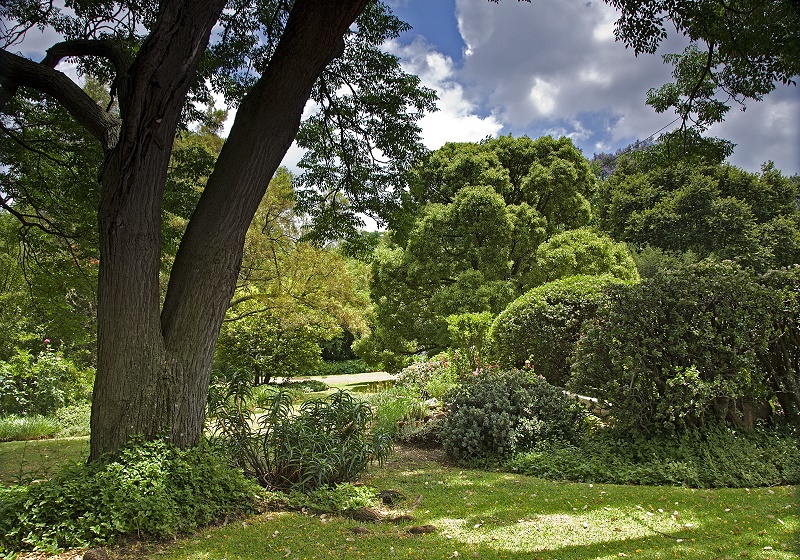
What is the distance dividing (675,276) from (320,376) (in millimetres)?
19496

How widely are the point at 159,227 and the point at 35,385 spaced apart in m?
7.39

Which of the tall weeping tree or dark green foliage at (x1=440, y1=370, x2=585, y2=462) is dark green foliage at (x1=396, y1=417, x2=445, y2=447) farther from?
the tall weeping tree

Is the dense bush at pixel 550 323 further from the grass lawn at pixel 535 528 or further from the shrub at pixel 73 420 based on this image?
the shrub at pixel 73 420

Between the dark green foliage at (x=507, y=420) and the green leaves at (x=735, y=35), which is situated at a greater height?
the green leaves at (x=735, y=35)

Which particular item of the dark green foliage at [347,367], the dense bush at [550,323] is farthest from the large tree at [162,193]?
the dark green foliage at [347,367]

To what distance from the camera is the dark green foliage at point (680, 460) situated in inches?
197

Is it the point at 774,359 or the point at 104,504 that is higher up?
the point at 774,359

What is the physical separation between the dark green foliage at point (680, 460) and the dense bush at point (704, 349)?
202 mm

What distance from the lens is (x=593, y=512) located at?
162 inches

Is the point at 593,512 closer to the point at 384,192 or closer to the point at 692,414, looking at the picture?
the point at 692,414

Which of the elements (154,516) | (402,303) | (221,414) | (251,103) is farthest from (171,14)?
(402,303)

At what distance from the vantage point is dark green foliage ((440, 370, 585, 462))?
20.7ft

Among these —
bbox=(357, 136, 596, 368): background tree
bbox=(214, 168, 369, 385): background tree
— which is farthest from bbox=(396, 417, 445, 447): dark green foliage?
bbox=(214, 168, 369, 385): background tree

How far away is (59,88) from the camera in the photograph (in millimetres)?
4449
